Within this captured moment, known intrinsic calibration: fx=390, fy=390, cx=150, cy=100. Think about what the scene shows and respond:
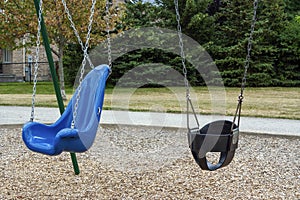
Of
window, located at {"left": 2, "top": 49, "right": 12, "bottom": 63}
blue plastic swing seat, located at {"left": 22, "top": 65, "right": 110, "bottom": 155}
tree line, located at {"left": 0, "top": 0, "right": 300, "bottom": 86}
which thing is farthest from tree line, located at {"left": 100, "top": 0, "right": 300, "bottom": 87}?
blue plastic swing seat, located at {"left": 22, "top": 65, "right": 110, "bottom": 155}

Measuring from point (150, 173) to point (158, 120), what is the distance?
265 centimetres

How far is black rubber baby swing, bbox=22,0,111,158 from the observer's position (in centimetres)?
186

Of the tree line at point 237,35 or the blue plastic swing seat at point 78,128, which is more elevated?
the tree line at point 237,35

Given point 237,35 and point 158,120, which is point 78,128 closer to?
point 158,120

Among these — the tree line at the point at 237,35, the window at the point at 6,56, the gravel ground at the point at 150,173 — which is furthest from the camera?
the window at the point at 6,56

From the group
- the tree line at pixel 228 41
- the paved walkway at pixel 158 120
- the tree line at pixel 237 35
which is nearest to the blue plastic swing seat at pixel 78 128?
the paved walkway at pixel 158 120

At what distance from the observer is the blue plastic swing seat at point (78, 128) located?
6.08 ft

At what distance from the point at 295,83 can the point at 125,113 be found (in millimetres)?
8003

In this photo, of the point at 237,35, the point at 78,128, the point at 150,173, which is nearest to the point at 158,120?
the point at 150,173

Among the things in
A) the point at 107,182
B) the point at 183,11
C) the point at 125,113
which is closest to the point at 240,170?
the point at 107,182

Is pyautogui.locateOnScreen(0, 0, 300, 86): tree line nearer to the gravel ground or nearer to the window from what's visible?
the window

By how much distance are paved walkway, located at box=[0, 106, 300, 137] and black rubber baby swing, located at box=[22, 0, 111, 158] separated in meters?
2.45

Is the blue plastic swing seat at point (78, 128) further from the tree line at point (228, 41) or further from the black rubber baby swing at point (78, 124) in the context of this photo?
the tree line at point (228, 41)

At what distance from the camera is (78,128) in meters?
2.10
